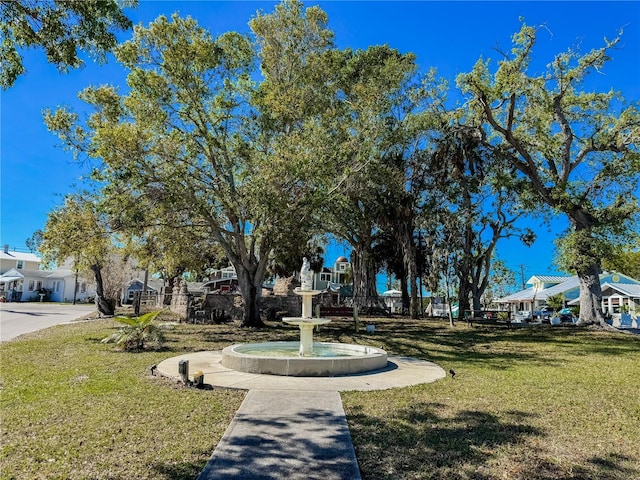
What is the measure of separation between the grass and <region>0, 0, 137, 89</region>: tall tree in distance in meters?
4.99

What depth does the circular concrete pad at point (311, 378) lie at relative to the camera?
8.02 metres

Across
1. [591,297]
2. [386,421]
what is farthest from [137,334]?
[591,297]

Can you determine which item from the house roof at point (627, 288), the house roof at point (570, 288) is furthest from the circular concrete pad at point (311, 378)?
the house roof at point (627, 288)

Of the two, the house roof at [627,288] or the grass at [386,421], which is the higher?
the house roof at [627,288]

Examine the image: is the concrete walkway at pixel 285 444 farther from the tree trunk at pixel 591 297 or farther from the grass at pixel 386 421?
the tree trunk at pixel 591 297

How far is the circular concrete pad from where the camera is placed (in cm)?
802

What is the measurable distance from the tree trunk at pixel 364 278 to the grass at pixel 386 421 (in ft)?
63.7

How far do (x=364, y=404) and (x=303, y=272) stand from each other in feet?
16.2

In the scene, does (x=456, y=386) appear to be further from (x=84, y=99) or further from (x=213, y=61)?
(x=84, y=99)

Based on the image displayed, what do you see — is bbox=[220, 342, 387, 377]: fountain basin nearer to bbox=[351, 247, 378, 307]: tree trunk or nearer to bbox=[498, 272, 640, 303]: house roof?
bbox=[351, 247, 378, 307]: tree trunk

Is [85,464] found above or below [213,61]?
below

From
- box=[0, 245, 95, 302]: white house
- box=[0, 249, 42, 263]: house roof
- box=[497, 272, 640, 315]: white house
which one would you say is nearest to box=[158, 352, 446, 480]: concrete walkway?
box=[497, 272, 640, 315]: white house

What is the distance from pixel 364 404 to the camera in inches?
273

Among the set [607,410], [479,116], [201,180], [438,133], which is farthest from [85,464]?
[438,133]
